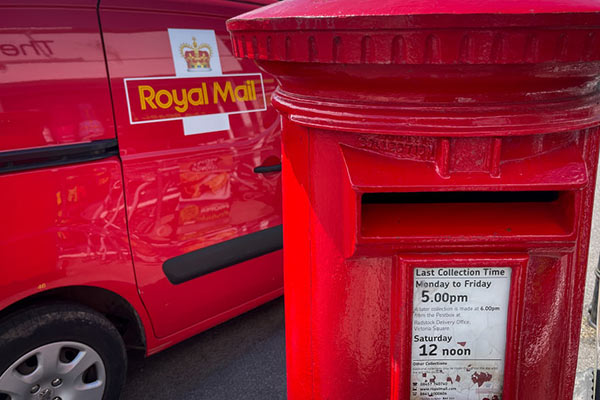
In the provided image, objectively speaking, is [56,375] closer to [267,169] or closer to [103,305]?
[103,305]

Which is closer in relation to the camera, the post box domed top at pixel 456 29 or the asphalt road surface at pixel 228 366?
Result: the post box domed top at pixel 456 29

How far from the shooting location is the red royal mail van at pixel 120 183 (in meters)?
2.16

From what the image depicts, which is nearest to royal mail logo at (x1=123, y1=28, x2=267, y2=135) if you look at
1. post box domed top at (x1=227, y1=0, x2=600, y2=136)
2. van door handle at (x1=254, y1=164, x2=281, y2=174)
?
van door handle at (x1=254, y1=164, x2=281, y2=174)

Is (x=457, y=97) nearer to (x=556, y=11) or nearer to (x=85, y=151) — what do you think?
(x=556, y=11)

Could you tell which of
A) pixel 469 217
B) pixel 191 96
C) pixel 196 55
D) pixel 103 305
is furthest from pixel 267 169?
pixel 469 217

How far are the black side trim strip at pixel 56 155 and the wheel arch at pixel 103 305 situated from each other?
57 centimetres

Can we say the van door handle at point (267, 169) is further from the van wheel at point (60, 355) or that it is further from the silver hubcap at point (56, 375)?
the silver hubcap at point (56, 375)

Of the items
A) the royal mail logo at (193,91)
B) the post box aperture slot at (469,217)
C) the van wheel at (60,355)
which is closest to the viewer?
the post box aperture slot at (469,217)

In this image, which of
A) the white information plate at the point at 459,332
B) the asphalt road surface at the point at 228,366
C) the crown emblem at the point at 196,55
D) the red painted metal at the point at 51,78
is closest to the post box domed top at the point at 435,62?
the white information plate at the point at 459,332

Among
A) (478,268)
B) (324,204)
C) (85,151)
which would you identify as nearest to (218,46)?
(85,151)

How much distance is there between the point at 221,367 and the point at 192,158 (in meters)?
1.19

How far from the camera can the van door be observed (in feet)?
7.97

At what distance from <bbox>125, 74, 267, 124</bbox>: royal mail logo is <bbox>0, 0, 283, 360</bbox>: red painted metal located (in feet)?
0.12

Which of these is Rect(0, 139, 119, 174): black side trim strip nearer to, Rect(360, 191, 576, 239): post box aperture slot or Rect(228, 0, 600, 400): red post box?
Rect(228, 0, 600, 400): red post box
